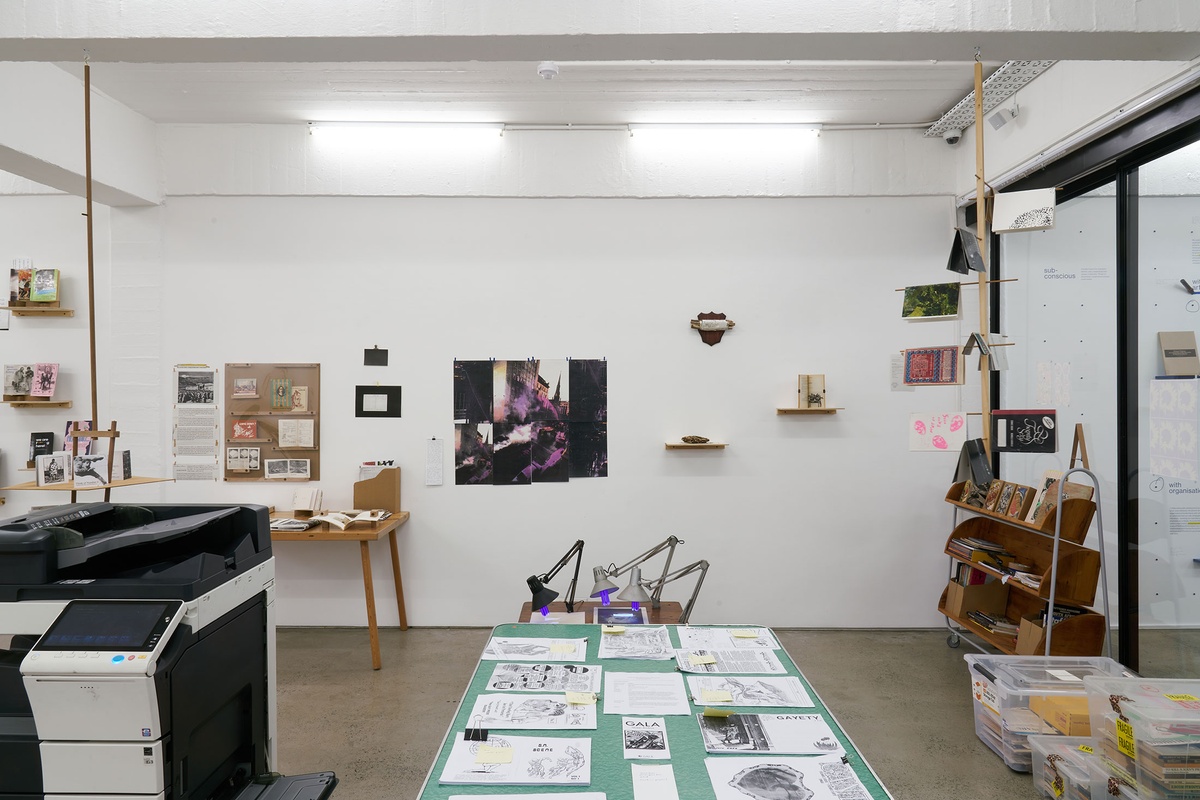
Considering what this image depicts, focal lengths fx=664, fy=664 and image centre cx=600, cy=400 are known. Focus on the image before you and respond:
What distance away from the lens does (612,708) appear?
1.80m

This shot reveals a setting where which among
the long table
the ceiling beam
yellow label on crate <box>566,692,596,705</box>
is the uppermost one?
the ceiling beam

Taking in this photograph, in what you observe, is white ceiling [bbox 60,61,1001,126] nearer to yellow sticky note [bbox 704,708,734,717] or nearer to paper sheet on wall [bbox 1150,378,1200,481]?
paper sheet on wall [bbox 1150,378,1200,481]

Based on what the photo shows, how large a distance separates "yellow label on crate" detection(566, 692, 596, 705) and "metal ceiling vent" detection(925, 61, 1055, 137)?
3782 millimetres

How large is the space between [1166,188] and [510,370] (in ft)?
11.9

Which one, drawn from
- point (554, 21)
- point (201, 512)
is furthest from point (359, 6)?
point (201, 512)

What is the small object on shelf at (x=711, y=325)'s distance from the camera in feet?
14.7

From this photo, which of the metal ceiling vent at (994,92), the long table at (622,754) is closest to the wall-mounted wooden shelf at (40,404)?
the long table at (622,754)

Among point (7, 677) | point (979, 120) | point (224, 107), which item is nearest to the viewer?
point (7, 677)

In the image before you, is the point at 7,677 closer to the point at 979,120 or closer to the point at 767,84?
the point at 979,120

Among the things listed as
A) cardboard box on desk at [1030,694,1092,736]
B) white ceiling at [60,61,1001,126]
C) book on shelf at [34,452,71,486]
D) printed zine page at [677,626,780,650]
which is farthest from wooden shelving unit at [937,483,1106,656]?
book on shelf at [34,452,71,486]

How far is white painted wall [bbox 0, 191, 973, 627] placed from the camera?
4.53m

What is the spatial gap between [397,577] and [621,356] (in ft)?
6.93

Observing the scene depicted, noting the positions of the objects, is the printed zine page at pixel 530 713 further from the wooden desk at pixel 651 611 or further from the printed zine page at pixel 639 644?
the wooden desk at pixel 651 611

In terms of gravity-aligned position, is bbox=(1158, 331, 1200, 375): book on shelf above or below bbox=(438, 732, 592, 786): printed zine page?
above
